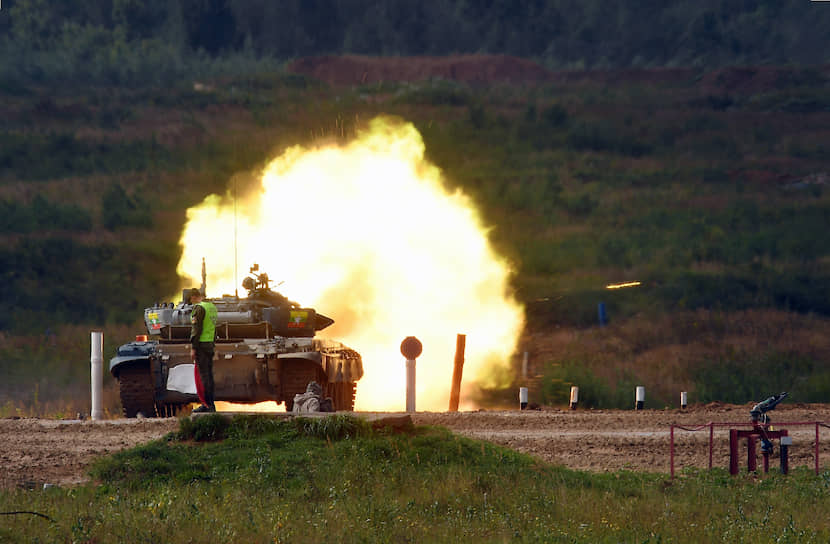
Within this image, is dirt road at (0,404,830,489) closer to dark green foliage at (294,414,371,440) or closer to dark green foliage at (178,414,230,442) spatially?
dark green foliage at (178,414,230,442)

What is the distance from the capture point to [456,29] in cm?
9031

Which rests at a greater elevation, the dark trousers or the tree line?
the tree line

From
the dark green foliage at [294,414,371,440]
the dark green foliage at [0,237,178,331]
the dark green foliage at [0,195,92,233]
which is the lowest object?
the dark green foliage at [294,414,371,440]

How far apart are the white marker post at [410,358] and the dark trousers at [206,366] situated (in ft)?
14.4

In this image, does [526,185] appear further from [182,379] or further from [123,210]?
[182,379]

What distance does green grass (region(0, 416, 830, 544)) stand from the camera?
1209 cm

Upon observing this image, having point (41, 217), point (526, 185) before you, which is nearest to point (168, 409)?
point (41, 217)

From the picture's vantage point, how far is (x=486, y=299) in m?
33.6

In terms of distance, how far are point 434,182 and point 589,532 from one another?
70.2ft

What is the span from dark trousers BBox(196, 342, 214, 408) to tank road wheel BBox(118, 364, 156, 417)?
1818 millimetres

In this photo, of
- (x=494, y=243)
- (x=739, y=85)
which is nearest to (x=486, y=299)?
(x=494, y=243)

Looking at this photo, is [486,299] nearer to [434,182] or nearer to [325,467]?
[434,182]

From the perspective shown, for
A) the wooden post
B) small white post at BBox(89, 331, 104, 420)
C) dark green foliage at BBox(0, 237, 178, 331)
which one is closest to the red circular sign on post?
the wooden post

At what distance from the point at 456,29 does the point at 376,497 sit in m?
79.1
